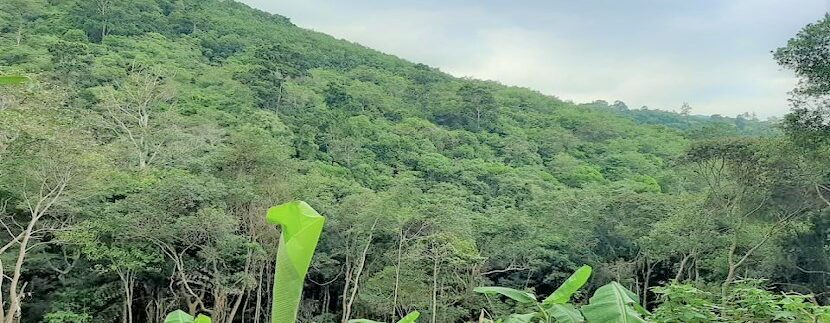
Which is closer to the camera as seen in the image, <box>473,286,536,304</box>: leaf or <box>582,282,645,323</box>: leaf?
<box>582,282,645,323</box>: leaf

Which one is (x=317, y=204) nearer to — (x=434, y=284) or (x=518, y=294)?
(x=434, y=284)

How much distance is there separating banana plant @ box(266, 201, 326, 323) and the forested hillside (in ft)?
7.45

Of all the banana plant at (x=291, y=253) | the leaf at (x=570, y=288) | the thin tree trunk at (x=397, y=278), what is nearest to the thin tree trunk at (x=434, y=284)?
the thin tree trunk at (x=397, y=278)

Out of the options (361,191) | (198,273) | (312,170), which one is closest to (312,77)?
(312,170)

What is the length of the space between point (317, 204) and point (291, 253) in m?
13.6

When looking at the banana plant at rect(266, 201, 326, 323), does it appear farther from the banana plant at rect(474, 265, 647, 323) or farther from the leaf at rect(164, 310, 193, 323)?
the banana plant at rect(474, 265, 647, 323)

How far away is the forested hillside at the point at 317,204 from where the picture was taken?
429 inches

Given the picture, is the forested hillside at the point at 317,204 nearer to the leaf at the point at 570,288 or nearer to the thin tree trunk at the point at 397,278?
the thin tree trunk at the point at 397,278

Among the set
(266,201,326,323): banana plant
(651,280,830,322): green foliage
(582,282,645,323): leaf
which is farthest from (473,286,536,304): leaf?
(266,201,326,323): banana plant

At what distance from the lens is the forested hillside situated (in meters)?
10.9

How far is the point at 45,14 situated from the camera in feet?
89.0

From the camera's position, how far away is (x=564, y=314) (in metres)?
1.86

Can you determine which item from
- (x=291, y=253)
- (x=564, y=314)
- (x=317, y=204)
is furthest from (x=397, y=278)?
(x=291, y=253)

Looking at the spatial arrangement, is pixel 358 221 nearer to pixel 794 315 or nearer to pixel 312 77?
pixel 794 315
